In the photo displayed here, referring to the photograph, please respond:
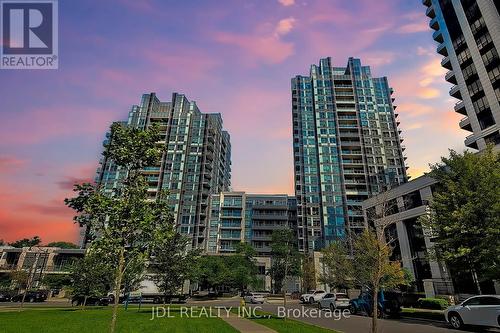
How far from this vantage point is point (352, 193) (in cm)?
8656

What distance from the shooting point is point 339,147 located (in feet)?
306

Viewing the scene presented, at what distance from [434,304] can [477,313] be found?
13867 millimetres

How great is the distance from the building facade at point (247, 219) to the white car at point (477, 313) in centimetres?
7127

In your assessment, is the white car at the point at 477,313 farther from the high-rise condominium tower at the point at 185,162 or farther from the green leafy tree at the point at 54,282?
the high-rise condominium tower at the point at 185,162

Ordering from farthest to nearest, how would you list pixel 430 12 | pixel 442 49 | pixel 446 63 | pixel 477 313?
pixel 430 12
pixel 442 49
pixel 446 63
pixel 477 313

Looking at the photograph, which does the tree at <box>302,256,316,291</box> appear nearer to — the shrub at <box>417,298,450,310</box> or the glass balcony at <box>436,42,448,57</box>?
the shrub at <box>417,298,450,310</box>

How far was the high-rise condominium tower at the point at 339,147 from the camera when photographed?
A: 85.3 meters

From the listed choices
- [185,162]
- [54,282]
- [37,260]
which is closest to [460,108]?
[185,162]

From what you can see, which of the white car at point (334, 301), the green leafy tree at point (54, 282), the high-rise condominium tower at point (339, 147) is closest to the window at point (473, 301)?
the white car at point (334, 301)

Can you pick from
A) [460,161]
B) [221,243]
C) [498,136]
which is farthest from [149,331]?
[221,243]

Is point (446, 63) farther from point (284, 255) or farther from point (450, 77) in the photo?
point (284, 255)

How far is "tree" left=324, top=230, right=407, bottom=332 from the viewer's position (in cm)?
1404

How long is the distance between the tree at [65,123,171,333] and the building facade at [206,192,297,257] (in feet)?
252

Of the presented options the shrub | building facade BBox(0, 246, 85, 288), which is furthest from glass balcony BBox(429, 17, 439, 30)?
building facade BBox(0, 246, 85, 288)
